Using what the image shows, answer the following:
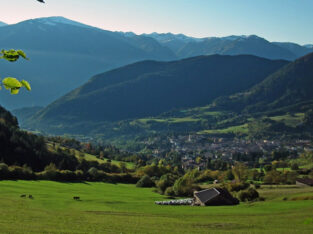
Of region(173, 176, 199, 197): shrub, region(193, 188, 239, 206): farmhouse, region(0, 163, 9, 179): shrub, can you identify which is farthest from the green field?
region(173, 176, 199, 197): shrub

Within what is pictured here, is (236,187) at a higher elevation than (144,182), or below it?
higher

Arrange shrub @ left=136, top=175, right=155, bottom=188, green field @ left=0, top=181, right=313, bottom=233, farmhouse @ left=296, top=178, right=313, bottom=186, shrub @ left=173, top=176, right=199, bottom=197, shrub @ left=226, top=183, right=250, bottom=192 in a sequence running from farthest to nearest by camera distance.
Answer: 1. shrub @ left=136, top=175, right=155, bottom=188
2. farmhouse @ left=296, top=178, right=313, bottom=186
3. shrub @ left=173, top=176, right=199, bottom=197
4. shrub @ left=226, top=183, right=250, bottom=192
5. green field @ left=0, top=181, right=313, bottom=233

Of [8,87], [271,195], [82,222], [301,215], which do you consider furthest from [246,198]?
[8,87]

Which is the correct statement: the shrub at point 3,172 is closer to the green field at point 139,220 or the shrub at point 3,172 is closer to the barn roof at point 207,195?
the green field at point 139,220

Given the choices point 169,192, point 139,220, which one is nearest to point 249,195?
point 169,192

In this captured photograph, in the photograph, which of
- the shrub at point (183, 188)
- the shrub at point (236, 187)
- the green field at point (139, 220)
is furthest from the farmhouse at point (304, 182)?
the green field at point (139, 220)

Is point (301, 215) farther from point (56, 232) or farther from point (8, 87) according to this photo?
point (8, 87)

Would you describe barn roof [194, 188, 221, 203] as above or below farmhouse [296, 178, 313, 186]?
above

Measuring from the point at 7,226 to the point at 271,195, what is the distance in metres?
41.1

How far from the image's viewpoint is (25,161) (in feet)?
274

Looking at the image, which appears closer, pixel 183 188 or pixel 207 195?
pixel 207 195

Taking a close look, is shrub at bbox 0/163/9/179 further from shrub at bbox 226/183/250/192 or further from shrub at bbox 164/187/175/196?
shrub at bbox 226/183/250/192

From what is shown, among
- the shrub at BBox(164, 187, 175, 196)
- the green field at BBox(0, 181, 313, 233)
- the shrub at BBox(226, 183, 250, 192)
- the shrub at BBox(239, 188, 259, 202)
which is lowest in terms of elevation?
the shrub at BBox(164, 187, 175, 196)

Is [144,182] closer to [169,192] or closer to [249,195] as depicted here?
[169,192]
